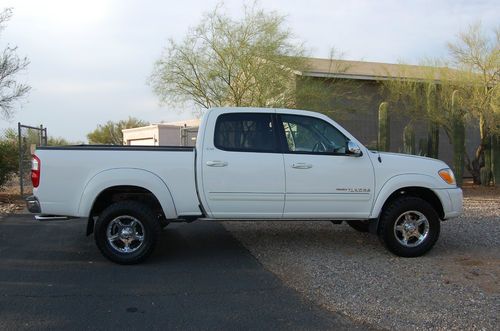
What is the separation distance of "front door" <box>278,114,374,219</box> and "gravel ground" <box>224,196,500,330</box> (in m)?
0.70

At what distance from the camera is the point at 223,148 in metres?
6.89

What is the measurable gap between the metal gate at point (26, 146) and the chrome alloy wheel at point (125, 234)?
319 inches

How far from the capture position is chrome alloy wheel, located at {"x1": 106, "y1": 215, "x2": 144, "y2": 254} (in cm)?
671

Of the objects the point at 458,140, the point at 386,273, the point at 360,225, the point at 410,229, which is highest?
the point at 458,140

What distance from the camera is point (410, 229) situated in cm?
716

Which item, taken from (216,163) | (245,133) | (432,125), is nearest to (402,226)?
(245,133)

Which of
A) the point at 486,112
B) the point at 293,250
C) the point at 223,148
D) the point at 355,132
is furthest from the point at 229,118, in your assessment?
the point at 355,132

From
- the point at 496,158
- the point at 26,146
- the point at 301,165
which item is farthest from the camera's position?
the point at 496,158

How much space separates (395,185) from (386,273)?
1333 mm

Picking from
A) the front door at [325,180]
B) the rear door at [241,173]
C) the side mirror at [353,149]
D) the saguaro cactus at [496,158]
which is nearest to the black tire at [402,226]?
the front door at [325,180]

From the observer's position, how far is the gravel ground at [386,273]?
16.2 ft

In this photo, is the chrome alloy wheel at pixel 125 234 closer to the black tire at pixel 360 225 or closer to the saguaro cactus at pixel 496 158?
the black tire at pixel 360 225

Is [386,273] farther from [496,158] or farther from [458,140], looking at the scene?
[496,158]

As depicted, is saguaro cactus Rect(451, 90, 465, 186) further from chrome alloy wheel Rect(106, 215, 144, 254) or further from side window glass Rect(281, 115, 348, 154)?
chrome alloy wheel Rect(106, 215, 144, 254)
